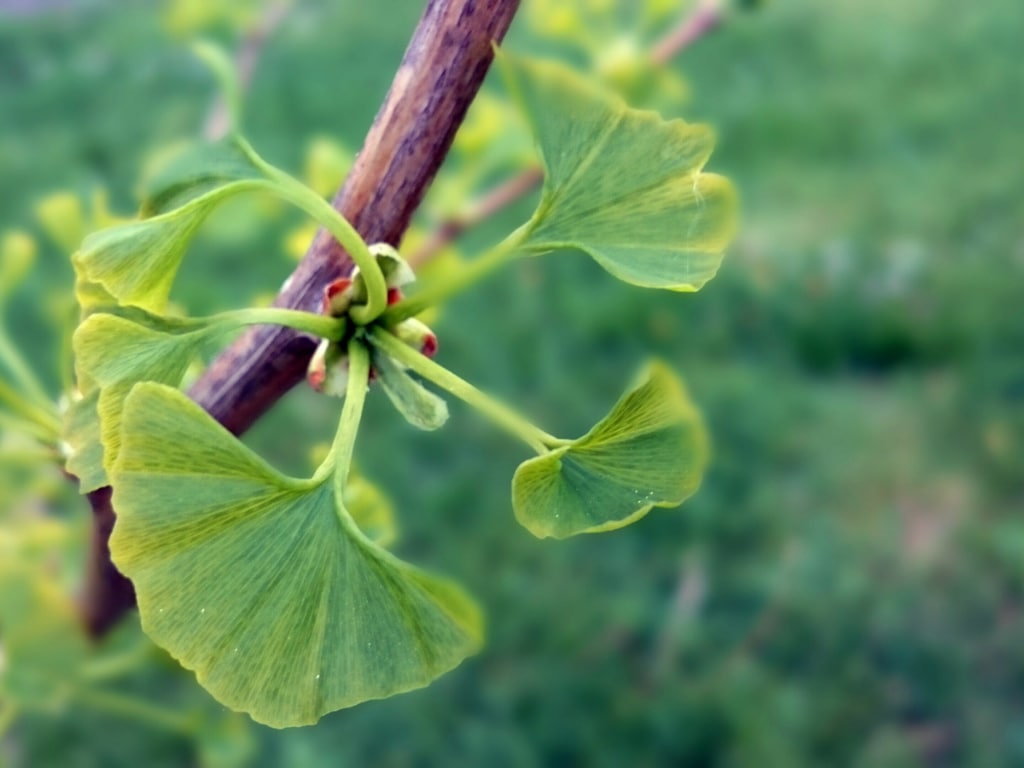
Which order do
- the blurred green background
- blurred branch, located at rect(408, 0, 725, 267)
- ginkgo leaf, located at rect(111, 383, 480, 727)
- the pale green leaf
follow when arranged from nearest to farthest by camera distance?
ginkgo leaf, located at rect(111, 383, 480, 727) < the pale green leaf < blurred branch, located at rect(408, 0, 725, 267) < the blurred green background

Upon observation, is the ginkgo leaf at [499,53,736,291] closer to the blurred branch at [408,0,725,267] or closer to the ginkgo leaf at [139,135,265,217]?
the ginkgo leaf at [139,135,265,217]

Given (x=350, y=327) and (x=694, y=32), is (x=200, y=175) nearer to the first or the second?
(x=350, y=327)

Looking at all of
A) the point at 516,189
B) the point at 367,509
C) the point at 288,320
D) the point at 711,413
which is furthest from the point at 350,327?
the point at 711,413

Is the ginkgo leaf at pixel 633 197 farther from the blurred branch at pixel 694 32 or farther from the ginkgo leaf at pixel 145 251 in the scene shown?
the blurred branch at pixel 694 32

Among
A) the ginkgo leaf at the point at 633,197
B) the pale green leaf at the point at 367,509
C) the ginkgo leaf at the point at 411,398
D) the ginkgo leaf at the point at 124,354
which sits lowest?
the pale green leaf at the point at 367,509

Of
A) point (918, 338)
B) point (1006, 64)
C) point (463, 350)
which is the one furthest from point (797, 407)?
point (1006, 64)

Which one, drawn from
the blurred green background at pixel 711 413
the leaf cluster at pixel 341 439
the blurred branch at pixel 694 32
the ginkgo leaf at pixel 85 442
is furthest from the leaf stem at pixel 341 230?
the blurred branch at pixel 694 32

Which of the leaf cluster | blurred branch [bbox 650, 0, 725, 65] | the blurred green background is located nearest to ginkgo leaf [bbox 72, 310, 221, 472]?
the leaf cluster
